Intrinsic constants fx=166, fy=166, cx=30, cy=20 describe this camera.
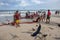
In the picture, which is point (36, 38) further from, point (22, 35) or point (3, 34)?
point (3, 34)

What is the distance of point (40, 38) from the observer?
10938mm

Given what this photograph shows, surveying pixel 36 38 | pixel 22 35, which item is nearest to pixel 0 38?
pixel 22 35

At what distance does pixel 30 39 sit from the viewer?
435 inches

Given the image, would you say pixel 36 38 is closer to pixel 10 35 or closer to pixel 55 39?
pixel 55 39

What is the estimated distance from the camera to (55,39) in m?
11.2

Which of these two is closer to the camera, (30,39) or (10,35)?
(30,39)

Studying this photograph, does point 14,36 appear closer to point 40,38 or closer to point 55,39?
point 40,38

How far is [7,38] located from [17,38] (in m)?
0.69

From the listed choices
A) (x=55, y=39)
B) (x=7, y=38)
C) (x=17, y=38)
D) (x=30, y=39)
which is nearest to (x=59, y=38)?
(x=55, y=39)

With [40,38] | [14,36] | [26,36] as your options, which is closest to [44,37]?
[40,38]

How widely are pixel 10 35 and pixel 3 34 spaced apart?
648 millimetres

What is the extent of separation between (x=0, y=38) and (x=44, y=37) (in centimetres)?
306

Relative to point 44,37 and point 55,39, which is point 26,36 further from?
point 55,39

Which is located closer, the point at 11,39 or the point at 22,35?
the point at 11,39
